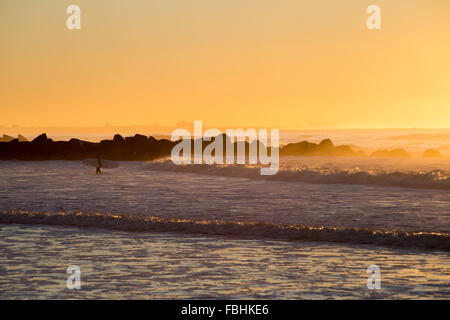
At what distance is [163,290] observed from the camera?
32.4 ft

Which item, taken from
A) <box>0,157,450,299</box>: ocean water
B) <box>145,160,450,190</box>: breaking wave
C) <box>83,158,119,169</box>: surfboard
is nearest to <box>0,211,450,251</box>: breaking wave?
<box>0,157,450,299</box>: ocean water

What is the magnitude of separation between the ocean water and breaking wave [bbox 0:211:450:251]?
0.11ft

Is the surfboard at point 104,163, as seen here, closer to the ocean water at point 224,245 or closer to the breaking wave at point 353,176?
the breaking wave at point 353,176

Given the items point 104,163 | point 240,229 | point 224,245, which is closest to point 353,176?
point 240,229

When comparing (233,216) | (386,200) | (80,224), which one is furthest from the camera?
(386,200)

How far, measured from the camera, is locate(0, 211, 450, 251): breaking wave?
571 inches

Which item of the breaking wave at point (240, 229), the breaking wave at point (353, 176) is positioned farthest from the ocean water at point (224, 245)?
the breaking wave at point (353, 176)

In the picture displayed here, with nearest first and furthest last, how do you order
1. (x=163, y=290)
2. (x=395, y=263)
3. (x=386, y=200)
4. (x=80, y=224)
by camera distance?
(x=163, y=290) → (x=395, y=263) → (x=80, y=224) → (x=386, y=200)

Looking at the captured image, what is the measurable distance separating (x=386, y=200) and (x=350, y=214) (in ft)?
19.2

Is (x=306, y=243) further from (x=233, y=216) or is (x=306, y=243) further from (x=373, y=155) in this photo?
(x=373, y=155)

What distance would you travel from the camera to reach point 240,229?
651 inches

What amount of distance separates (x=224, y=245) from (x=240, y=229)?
88.0 inches
